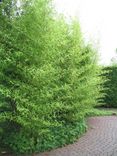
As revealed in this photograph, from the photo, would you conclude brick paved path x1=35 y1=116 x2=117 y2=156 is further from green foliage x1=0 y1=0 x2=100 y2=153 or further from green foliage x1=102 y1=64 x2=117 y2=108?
green foliage x1=102 y1=64 x2=117 y2=108

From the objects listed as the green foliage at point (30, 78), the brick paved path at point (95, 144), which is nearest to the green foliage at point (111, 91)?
the brick paved path at point (95, 144)

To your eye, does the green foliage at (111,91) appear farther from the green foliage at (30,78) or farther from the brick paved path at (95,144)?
the green foliage at (30,78)

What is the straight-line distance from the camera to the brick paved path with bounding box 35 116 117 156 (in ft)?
25.8

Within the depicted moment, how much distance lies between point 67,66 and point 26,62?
78.9 inches

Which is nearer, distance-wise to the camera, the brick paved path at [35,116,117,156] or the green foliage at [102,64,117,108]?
the brick paved path at [35,116,117,156]

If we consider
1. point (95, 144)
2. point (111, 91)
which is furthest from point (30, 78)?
point (111, 91)

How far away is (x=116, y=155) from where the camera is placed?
748cm

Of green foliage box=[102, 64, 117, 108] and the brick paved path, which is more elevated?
green foliage box=[102, 64, 117, 108]

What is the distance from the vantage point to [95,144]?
28.1 ft

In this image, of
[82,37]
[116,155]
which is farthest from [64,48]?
[116,155]

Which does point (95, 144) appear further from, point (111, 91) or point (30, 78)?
point (111, 91)

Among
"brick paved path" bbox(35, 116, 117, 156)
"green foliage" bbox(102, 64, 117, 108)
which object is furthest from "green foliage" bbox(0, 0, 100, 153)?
"green foliage" bbox(102, 64, 117, 108)

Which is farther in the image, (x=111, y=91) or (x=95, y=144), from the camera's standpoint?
(x=111, y=91)

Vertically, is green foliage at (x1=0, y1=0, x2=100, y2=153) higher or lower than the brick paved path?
higher
